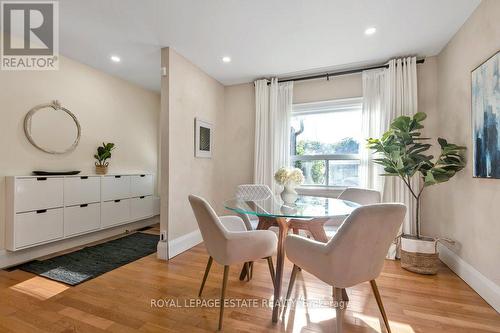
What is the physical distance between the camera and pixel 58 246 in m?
3.04

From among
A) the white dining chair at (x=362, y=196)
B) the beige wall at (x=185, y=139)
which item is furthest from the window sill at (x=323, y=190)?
the beige wall at (x=185, y=139)

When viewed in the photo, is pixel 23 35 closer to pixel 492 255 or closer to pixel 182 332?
pixel 182 332

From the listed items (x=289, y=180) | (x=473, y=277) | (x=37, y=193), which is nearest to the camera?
(x=473, y=277)

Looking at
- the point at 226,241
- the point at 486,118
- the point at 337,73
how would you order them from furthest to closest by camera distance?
the point at 337,73 → the point at 486,118 → the point at 226,241

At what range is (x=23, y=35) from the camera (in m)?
2.63

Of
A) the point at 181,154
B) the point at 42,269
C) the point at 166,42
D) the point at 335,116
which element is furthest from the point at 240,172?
the point at 42,269

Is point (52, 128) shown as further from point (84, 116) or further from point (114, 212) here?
point (114, 212)

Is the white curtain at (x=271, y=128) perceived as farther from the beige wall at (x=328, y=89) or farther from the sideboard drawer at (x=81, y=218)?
the sideboard drawer at (x=81, y=218)

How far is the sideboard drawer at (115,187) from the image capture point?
11.4 ft

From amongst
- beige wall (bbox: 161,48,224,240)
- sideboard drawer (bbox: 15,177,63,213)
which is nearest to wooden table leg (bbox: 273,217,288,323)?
beige wall (bbox: 161,48,224,240)

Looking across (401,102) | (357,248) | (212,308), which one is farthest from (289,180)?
(401,102)

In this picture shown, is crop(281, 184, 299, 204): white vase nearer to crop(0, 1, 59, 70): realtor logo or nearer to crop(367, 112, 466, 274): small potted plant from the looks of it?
crop(367, 112, 466, 274): small potted plant

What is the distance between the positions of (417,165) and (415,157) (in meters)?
0.09

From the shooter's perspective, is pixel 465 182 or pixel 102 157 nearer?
pixel 465 182
